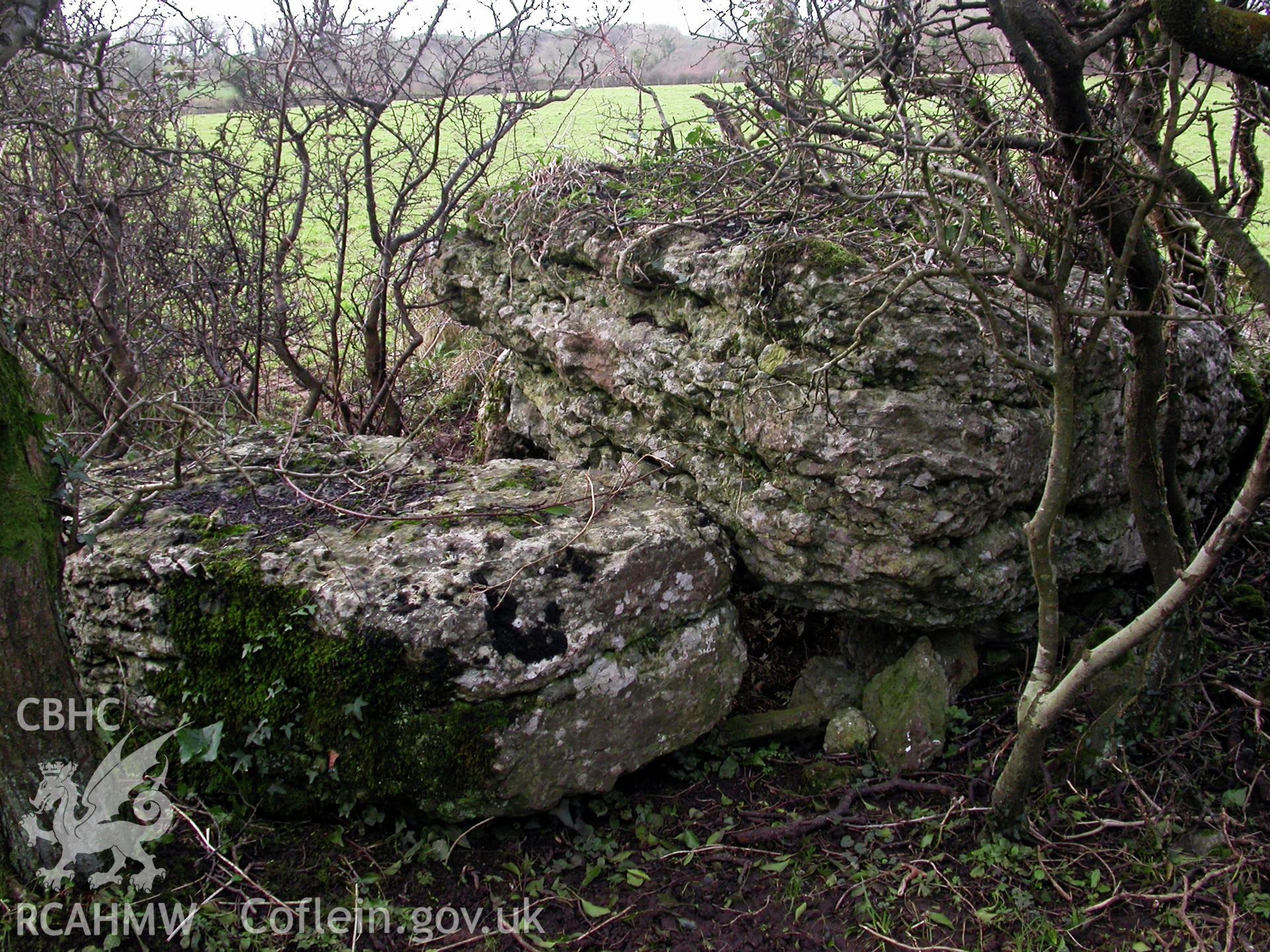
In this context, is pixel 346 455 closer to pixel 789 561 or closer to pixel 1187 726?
pixel 789 561

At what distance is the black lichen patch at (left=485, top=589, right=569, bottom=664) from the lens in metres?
3.21

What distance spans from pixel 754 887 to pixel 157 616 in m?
2.50

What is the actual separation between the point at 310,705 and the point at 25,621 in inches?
37.8

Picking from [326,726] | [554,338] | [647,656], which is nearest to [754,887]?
[647,656]

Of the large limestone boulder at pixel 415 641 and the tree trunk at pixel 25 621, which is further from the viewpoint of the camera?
the large limestone boulder at pixel 415 641

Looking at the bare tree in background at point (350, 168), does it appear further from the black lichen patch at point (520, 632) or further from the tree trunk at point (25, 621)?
the tree trunk at point (25, 621)

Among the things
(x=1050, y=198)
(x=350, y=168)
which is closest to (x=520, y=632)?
(x=1050, y=198)

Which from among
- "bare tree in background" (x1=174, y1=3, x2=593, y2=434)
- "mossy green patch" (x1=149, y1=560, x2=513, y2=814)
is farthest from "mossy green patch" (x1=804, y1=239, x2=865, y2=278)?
"bare tree in background" (x1=174, y1=3, x2=593, y2=434)

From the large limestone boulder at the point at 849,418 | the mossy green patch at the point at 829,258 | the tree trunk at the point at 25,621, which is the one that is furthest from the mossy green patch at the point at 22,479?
the mossy green patch at the point at 829,258

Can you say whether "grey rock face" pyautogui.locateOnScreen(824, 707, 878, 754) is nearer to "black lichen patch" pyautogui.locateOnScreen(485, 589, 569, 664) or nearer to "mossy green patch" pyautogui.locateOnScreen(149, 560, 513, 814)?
"black lichen patch" pyautogui.locateOnScreen(485, 589, 569, 664)

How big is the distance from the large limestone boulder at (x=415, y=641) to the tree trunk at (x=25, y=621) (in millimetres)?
624

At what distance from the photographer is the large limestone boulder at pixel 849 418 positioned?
349 cm

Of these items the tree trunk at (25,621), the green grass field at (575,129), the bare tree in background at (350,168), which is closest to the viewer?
the tree trunk at (25,621)

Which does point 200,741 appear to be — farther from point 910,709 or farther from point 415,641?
point 910,709
